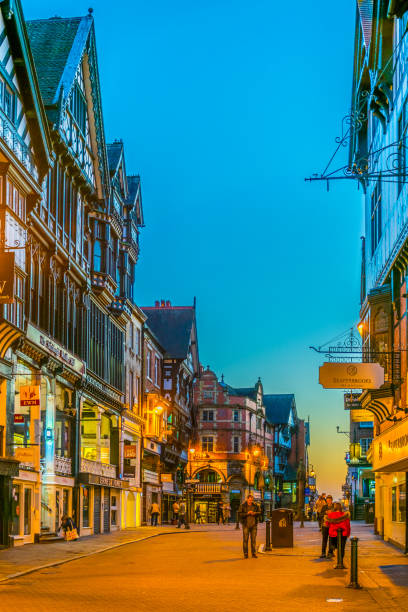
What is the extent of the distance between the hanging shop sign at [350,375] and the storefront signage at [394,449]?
1.50 meters

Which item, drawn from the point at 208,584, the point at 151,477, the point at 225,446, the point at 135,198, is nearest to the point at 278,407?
the point at 225,446

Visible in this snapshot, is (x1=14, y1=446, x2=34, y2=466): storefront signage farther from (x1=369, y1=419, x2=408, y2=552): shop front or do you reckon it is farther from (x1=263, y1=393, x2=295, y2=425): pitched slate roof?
(x1=263, y1=393, x2=295, y2=425): pitched slate roof

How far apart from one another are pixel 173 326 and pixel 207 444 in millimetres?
20616

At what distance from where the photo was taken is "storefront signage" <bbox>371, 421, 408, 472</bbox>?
25406mm

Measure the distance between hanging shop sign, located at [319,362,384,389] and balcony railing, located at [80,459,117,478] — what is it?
16422 mm

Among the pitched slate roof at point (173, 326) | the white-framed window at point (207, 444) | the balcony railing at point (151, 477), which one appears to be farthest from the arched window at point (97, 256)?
the white-framed window at point (207, 444)

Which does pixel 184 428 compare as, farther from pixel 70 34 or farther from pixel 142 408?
pixel 70 34

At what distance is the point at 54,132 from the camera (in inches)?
1391

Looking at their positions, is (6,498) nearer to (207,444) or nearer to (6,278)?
(6,278)

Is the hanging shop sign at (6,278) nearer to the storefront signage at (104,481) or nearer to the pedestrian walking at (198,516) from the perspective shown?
the storefront signage at (104,481)

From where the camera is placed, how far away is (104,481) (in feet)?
141

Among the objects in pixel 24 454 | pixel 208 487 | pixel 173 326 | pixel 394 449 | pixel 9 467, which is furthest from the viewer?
pixel 208 487

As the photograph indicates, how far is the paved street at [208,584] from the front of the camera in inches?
577

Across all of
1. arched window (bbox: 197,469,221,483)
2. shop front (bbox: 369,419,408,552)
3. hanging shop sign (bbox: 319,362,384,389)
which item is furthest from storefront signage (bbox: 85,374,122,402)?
arched window (bbox: 197,469,221,483)
